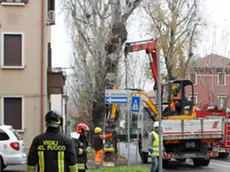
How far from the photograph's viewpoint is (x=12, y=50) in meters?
23.4

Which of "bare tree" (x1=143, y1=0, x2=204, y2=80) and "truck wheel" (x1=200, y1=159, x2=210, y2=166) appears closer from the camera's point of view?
"truck wheel" (x1=200, y1=159, x2=210, y2=166)

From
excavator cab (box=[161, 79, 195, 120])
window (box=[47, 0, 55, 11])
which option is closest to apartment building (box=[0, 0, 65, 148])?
window (box=[47, 0, 55, 11])

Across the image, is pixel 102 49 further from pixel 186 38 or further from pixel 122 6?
pixel 186 38

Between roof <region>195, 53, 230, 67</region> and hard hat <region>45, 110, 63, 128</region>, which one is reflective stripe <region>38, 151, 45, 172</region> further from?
roof <region>195, 53, 230, 67</region>

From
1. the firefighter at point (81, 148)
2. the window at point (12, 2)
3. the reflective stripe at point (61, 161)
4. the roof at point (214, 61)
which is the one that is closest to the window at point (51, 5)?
the window at point (12, 2)

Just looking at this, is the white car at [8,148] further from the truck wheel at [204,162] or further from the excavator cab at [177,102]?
the truck wheel at [204,162]

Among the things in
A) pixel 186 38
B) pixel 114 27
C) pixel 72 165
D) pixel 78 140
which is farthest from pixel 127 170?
pixel 186 38

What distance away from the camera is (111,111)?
22.3m

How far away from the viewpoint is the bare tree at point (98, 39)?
23.5m

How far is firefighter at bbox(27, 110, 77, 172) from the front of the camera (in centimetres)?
590

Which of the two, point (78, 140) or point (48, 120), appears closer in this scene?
point (48, 120)

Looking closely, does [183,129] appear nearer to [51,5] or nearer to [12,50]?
[12,50]

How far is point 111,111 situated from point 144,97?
2.43m

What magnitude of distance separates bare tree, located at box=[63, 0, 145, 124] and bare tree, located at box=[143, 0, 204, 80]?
804 centimetres
